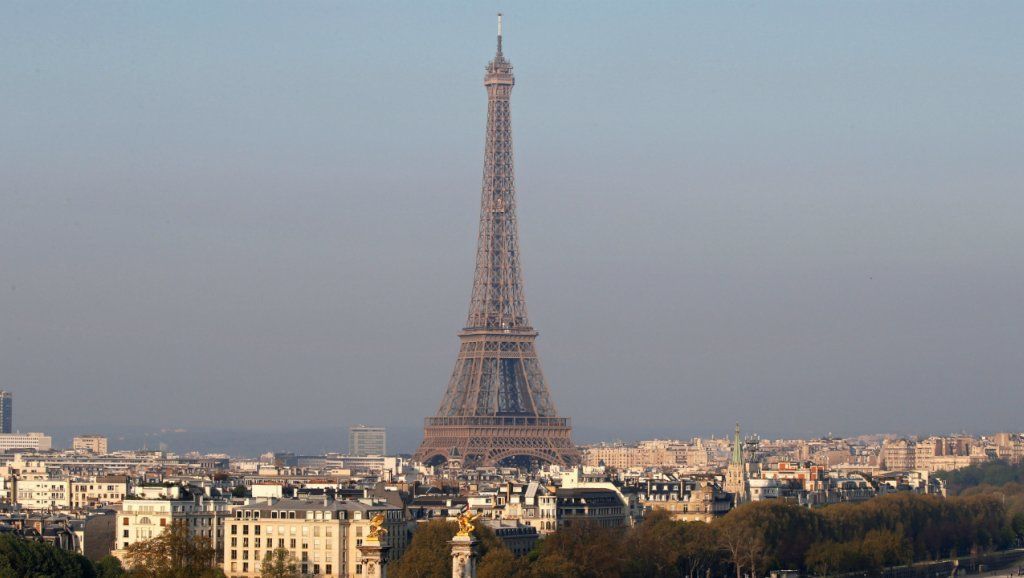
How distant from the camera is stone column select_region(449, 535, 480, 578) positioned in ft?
186

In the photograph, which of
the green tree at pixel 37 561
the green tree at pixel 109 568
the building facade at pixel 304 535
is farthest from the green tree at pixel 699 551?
the green tree at pixel 37 561

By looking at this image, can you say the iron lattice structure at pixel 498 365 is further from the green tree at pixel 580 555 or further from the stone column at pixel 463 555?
the stone column at pixel 463 555

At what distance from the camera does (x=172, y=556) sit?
7531 centimetres

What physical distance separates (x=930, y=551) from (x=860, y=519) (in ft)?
24.7

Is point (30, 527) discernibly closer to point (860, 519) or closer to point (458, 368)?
point (860, 519)

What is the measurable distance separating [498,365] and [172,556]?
85440 millimetres

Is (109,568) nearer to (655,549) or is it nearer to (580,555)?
(580,555)

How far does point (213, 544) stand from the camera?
87188mm

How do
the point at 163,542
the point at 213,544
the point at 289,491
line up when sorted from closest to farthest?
the point at 163,542
the point at 213,544
the point at 289,491

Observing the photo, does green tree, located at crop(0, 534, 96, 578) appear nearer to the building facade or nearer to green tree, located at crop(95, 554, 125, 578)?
green tree, located at crop(95, 554, 125, 578)

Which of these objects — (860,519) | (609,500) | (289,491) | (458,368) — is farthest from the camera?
(458,368)

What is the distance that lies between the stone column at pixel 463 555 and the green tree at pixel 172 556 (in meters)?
14.6

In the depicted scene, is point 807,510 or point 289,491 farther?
point 807,510

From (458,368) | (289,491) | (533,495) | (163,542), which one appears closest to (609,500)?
(533,495)
